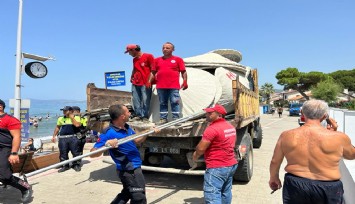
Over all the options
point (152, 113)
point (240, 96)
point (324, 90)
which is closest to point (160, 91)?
point (152, 113)

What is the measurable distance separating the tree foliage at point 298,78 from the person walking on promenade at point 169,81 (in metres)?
73.3

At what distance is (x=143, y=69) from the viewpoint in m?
5.95

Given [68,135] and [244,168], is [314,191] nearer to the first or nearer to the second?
[244,168]

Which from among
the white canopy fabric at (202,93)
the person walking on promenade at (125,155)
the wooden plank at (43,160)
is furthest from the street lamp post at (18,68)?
the person walking on promenade at (125,155)

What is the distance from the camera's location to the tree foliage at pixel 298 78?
7406 cm

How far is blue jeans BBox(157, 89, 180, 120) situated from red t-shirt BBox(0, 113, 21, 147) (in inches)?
94.2

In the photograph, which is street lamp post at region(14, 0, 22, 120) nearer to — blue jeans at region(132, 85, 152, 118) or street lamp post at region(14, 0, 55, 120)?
street lamp post at region(14, 0, 55, 120)

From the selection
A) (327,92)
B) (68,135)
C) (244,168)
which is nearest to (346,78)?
(327,92)

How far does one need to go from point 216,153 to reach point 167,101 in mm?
2018

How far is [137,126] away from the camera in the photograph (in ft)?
17.4

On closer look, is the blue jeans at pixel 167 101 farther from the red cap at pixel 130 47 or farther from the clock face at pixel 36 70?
the clock face at pixel 36 70

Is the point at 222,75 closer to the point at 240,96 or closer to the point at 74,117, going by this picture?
the point at 240,96

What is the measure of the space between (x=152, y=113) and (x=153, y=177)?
4.83 feet

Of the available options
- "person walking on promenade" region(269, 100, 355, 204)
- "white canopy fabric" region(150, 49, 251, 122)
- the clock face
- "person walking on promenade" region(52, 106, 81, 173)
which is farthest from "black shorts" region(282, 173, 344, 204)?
the clock face
